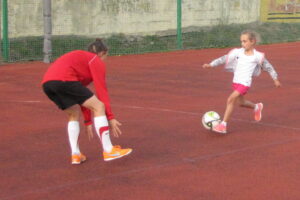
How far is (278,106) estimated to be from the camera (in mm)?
11203

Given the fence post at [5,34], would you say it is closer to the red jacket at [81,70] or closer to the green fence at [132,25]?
the green fence at [132,25]

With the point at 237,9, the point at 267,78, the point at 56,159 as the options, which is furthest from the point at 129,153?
the point at 237,9

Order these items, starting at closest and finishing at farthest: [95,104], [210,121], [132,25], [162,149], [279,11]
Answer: [95,104] → [162,149] → [210,121] → [132,25] → [279,11]

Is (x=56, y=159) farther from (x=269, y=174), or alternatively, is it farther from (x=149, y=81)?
(x=149, y=81)

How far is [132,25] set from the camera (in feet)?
73.5

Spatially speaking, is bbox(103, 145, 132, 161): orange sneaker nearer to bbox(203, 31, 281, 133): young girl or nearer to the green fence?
bbox(203, 31, 281, 133): young girl

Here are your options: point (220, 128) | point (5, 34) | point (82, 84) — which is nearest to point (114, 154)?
point (82, 84)

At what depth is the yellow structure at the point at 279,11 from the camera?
2688cm

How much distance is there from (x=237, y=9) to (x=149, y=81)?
12.2 metres

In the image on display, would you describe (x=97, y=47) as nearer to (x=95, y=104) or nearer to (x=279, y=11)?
(x=95, y=104)

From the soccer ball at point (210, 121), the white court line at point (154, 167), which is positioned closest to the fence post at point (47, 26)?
the soccer ball at point (210, 121)

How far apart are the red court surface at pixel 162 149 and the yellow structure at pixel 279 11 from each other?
43.1 ft

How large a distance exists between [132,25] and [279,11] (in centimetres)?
757

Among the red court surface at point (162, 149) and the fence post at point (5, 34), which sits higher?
the fence post at point (5, 34)
